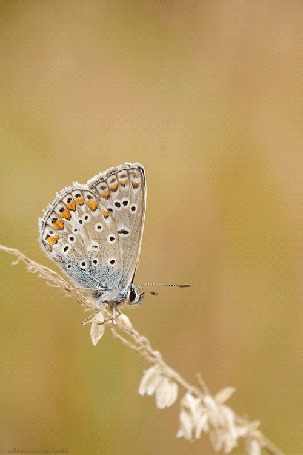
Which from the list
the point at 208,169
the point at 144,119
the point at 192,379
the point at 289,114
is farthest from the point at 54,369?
the point at 289,114

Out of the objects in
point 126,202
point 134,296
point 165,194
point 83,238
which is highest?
point 165,194

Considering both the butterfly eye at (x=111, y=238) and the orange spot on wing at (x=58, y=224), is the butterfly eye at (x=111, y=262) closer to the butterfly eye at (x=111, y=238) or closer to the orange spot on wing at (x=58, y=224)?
the butterfly eye at (x=111, y=238)

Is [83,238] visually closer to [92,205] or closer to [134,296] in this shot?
[92,205]

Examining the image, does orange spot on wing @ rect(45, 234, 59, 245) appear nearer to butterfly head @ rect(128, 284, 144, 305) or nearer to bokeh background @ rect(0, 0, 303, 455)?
butterfly head @ rect(128, 284, 144, 305)

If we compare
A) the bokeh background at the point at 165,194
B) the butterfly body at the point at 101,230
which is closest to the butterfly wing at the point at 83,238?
the butterfly body at the point at 101,230

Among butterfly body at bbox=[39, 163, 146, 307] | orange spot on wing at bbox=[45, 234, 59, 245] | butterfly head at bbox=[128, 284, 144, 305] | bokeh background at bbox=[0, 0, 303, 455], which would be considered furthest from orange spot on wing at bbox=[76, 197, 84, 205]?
bokeh background at bbox=[0, 0, 303, 455]

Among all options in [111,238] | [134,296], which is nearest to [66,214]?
[111,238]
